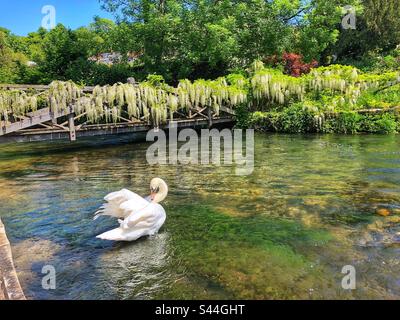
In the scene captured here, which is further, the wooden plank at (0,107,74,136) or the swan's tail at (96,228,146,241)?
the wooden plank at (0,107,74,136)

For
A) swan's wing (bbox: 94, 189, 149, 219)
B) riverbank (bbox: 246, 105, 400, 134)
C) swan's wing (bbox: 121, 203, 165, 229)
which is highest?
riverbank (bbox: 246, 105, 400, 134)

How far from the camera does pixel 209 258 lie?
16.9 feet

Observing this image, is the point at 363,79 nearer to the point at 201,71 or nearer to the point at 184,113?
the point at 184,113

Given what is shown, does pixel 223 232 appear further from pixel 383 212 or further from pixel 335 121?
pixel 335 121

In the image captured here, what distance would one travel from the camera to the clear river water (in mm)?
4445

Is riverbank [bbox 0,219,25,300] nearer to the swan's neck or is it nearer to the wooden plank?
the swan's neck

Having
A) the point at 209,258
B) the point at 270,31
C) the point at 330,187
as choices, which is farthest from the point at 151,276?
the point at 270,31

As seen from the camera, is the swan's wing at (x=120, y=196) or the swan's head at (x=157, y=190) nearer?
the swan's wing at (x=120, y=196)

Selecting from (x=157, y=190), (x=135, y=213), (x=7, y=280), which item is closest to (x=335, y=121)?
(x=157, y=190)

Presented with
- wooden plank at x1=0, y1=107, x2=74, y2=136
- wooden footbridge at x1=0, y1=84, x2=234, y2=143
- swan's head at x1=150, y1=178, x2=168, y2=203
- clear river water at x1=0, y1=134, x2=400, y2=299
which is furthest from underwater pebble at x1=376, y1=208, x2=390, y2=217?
wooden plank at x1=0, y1=107, x2=74, y2=136

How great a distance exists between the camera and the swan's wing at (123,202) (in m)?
5.86

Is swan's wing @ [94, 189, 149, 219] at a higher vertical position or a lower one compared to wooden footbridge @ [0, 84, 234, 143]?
lower

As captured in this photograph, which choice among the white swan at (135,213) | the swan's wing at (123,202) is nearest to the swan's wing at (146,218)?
the white swan at (135,213)

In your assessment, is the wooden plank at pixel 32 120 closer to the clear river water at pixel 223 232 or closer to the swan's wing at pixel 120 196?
the clear river water at pixel 223 232
